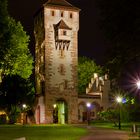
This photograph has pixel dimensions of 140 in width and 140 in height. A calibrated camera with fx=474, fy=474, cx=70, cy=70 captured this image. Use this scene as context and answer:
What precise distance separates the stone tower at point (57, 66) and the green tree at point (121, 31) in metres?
55.2

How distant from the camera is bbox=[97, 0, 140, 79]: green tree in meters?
26.5

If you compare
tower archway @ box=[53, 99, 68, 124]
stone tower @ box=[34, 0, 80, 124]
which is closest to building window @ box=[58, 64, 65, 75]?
stone tower @ box=[34, 0, 80, 124]

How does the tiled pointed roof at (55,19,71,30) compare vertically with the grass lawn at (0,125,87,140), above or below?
above

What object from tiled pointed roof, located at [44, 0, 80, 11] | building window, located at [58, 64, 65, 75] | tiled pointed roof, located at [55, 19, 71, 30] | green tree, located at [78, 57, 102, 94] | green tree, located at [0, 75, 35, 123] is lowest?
green tree, located at [0, 75, 35, 123]

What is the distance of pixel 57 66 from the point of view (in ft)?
283

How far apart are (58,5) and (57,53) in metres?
9.19

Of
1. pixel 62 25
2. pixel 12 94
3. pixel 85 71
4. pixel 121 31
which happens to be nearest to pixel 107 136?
pixel 121 31

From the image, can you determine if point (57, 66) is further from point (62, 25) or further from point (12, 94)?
point (12, 94)

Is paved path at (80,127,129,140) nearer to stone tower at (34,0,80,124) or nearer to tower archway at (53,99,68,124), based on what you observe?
stone tower at (34,0,80,124)

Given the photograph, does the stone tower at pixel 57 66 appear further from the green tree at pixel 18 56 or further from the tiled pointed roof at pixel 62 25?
the green tree at pixel 18 56

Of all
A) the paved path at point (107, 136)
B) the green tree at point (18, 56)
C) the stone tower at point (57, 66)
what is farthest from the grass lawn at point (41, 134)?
the stone tower at point (57, 66)

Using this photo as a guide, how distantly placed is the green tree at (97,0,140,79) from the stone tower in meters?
55.2

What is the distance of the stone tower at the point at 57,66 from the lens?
85312 mm

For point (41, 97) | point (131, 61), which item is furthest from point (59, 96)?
point (131, 61)
